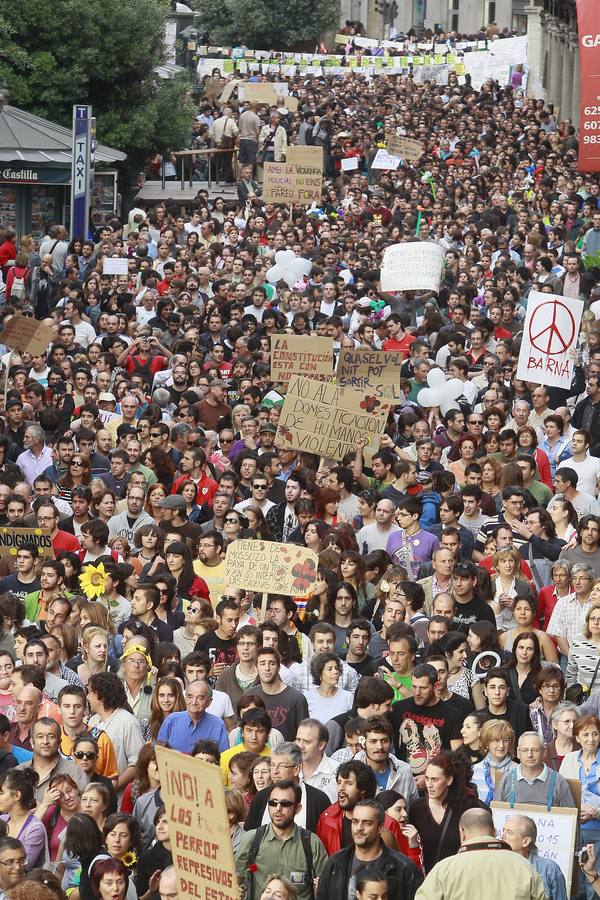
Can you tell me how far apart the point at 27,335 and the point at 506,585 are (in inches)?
296

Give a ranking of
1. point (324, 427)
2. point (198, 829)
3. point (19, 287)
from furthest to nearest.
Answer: point (19, 287) < point (324, 427) < point (198, 829)

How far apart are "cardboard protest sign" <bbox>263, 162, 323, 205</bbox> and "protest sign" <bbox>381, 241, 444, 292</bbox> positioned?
300 inches

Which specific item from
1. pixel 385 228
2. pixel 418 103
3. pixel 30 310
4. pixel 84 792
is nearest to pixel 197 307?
pixel 30 310

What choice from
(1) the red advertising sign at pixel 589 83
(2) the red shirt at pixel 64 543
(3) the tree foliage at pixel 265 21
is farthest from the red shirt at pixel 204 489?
(3) the tree foliage at pixel 265 21

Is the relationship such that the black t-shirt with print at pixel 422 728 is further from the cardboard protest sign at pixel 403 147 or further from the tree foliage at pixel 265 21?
the tree foliage at pixel 265 21

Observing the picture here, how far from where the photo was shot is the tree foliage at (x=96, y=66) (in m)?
34.1

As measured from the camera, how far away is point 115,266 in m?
23.2

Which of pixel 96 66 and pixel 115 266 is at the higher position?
pixel 96 66

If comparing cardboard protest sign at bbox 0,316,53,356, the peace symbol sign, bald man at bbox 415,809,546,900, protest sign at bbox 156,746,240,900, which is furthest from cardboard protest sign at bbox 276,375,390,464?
bald man at bbox 415,809,546,900

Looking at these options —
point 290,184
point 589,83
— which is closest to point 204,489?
point 589,83

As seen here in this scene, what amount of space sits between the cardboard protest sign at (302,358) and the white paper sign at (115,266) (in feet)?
18.3

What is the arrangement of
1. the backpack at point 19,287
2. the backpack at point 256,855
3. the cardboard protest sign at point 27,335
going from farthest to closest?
the backpack at point 19,287 < the cardboard protest sign at point 27,335 < the backpack at point 256,855

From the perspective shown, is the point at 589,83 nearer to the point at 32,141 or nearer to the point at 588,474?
the point at 32,141

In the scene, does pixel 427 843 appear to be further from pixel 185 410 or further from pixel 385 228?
pixel 385 228
